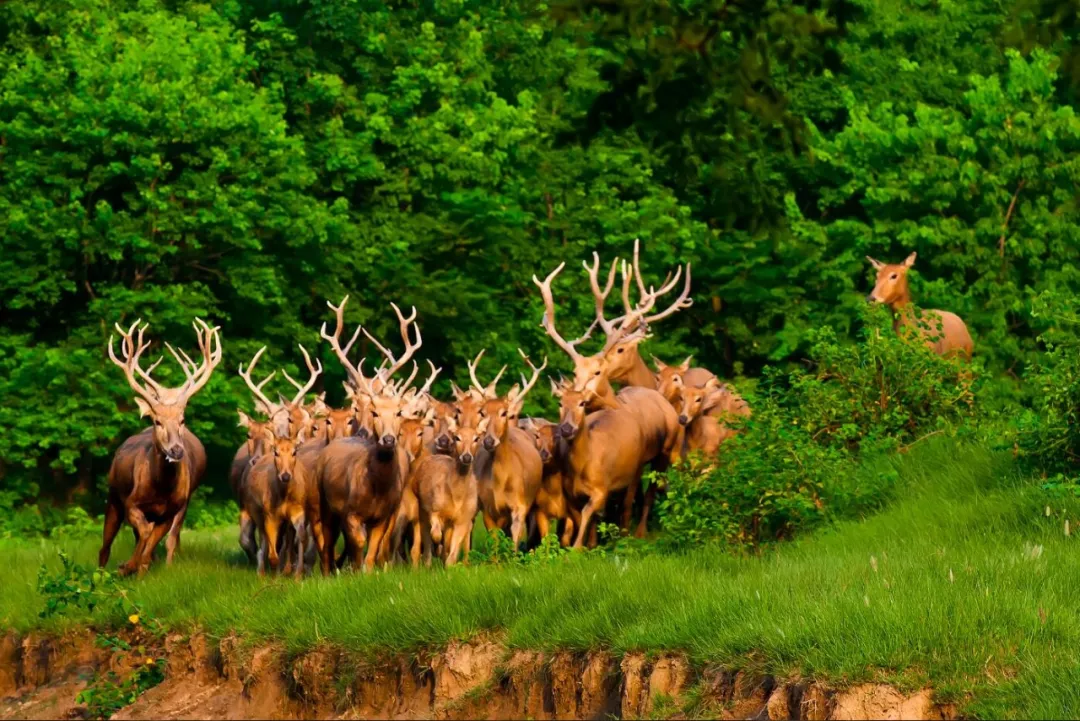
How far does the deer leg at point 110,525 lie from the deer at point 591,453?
468 cm

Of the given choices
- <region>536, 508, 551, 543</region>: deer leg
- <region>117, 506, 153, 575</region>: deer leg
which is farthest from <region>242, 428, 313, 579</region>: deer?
<region>536, 508, 551, 543</region>: deer leg

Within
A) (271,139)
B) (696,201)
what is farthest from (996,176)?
(271,139)

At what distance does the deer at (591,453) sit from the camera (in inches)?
825

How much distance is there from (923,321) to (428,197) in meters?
19.4

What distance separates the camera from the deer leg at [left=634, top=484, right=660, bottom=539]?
72.3ft

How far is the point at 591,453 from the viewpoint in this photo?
21.1 meters

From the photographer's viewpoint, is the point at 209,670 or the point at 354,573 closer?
the point at 209,670

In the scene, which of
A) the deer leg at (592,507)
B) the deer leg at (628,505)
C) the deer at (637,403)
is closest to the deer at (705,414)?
the deer at (637,403)

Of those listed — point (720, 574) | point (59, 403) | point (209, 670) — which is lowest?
point (59, 403)

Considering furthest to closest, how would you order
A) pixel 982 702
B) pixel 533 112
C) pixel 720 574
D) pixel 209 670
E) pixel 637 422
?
pixel 533 112
pixel 637 422
pixel 209 670
pixel 720 574
pixel 982 702

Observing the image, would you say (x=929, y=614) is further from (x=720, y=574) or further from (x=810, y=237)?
(x=810, y=237)

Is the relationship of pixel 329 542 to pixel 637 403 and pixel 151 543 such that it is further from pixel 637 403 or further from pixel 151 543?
pixel 637 403

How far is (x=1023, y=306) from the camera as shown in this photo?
35.2 metres

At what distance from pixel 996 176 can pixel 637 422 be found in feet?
53.2
